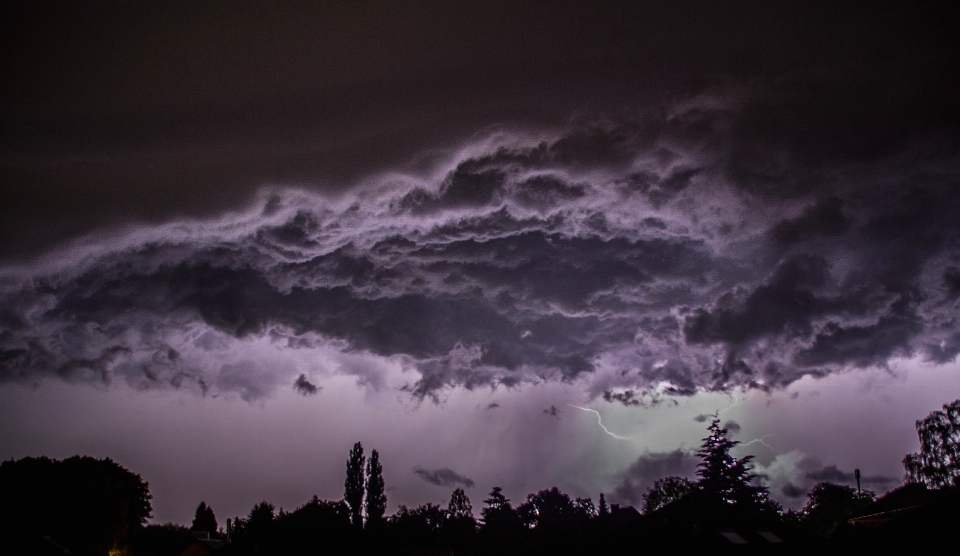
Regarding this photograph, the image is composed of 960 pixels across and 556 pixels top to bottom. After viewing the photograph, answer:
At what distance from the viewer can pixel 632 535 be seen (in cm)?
4275

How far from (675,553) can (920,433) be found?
30390 mm

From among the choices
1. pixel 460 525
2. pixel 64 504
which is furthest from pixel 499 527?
pixel 64 504

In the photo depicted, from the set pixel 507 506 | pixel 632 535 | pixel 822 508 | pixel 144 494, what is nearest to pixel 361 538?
pixel 632 535

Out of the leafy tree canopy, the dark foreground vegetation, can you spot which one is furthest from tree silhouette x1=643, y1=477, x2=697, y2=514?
the leafy tree canopy

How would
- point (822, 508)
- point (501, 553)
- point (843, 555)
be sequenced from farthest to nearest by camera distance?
point (822, 508) → point (501, 553) → point (843, 555)

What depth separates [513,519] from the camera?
97625 millimetres

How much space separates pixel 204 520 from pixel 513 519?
185 feet

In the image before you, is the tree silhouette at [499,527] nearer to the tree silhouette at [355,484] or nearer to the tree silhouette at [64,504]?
the tree silhouette at [355,484]

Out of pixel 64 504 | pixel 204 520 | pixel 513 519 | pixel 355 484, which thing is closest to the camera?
pixel 64 504

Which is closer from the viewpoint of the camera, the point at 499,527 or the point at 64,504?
the point at 64,504

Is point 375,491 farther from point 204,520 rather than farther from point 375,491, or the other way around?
point 204,520

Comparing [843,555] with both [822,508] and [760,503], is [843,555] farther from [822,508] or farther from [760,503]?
[822,508]

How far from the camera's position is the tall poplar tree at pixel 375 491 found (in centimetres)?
7738

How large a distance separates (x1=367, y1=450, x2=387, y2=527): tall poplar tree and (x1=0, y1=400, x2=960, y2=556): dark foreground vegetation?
15 centimetres
